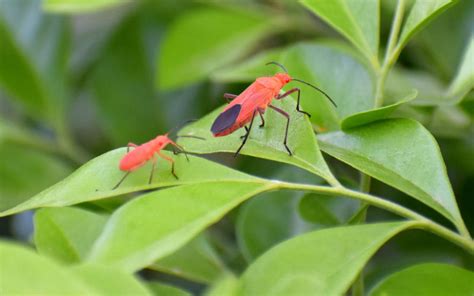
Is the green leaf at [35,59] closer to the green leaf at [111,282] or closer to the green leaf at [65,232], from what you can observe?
the green leaf at [65,232]

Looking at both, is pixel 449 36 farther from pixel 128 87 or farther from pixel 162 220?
pixel 162 220

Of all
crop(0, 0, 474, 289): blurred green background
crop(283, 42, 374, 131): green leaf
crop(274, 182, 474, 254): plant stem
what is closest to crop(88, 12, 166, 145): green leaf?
crop(0, 0, 474, 289): blurred green background

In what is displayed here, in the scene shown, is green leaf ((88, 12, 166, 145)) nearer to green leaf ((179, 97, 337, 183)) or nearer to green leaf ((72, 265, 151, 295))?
green leaf ((179, 97, 337, 183))

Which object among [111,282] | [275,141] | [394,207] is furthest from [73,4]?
[111,282]

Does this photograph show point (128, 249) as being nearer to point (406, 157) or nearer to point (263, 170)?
point (406, 157)

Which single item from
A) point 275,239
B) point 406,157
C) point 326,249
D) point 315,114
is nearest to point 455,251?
point 275,239

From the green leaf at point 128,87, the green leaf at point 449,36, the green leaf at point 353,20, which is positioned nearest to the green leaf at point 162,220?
the green leaf at point 353,20
